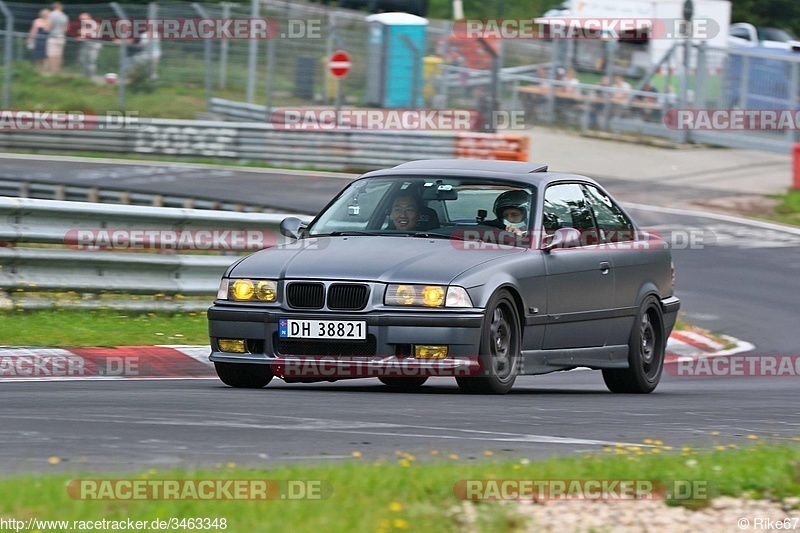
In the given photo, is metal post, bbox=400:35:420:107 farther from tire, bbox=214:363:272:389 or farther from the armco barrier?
tire, bbox=214:363:272:389

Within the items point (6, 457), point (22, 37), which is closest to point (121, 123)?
point (22, 37)

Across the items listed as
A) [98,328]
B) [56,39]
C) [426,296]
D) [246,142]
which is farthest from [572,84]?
[426,296]

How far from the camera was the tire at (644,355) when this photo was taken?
10.4 metres

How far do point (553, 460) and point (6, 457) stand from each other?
7.10 ft

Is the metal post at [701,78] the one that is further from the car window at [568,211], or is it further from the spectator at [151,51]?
the car window at [568,211]

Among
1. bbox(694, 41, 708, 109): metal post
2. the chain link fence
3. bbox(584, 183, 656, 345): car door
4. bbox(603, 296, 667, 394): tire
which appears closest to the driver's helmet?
bbox(584, 183, 656, 345): car door

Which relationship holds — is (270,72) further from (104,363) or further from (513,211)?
(513,211)

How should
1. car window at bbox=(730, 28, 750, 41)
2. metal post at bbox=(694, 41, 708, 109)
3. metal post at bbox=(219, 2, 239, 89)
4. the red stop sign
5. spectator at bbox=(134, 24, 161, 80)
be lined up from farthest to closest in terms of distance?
car window at bbox=(730, 28, 750, 41)
metal post at bbox=(694, 41, 708, 109)
spectator at bbox=(134, 24, 161, 80)
metal post at bbox=(219, 2, 239, 89)
the red stop sign

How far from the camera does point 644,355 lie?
10.6 meters

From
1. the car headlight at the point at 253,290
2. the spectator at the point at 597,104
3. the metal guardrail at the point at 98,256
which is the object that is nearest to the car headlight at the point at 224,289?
the car headlight at the point at 253,290

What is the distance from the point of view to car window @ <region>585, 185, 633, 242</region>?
10289 mm

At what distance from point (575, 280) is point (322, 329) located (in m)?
2.03

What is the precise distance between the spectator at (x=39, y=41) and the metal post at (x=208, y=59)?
3.19m

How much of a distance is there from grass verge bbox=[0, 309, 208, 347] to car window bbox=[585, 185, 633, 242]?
336cm
